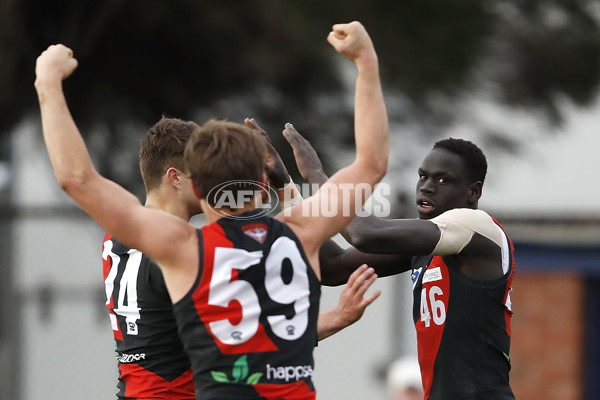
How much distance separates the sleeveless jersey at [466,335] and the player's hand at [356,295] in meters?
0.40

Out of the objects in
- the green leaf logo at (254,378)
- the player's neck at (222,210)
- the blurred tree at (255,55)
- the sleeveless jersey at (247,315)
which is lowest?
the green leaf logo at (254,378)

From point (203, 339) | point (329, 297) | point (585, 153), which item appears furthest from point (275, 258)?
point (585, 153)

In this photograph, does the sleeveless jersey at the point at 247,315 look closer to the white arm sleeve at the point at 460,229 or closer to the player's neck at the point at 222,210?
the player's neck at the point at 222,210

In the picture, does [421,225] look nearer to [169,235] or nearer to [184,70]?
[169,235]

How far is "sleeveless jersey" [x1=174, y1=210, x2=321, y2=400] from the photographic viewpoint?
3.27 metres

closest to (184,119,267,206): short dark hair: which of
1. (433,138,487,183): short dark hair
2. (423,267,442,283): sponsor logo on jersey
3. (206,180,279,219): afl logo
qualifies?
(206,180,279,219): afl logo

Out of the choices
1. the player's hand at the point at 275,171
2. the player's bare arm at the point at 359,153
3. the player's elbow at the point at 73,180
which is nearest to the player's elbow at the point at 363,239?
the player's hand at the point at 275,171

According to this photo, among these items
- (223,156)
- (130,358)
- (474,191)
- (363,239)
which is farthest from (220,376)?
(474,191)

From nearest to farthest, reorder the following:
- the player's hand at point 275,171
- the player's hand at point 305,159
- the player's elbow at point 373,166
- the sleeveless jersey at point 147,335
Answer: the player's elbow at point 373,166
the sleeveless jersey at point 147,335
the player's hand at point 305,159
the player's hand at point 275,171

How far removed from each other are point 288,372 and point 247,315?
239 mm

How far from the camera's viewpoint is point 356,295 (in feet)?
13.3

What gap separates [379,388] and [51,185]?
418cm

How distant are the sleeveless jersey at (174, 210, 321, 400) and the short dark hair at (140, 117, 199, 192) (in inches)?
33.2

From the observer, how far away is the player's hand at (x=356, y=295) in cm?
400
